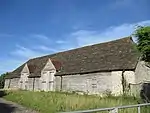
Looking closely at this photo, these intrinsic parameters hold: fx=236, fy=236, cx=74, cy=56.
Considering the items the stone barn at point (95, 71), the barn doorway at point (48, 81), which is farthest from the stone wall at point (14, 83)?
the barn doorway at point (48, 81)

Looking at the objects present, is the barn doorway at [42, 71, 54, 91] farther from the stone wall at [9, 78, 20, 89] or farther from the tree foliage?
the tree foliage

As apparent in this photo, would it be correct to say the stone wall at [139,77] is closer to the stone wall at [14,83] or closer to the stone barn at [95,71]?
the stone barn at [95,71]

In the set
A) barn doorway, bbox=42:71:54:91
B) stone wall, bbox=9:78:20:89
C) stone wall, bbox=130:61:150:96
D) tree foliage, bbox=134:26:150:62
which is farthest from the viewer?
stone wall, bbox=9:78:20:89

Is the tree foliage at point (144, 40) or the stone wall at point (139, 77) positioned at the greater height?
the tree foliage at point (144, 40)

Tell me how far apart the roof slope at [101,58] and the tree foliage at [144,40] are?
29.2ft

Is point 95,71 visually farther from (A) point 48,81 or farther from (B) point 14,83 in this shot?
(B) point 14,83

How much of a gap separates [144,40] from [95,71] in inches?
540

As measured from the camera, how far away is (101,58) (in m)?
30.5

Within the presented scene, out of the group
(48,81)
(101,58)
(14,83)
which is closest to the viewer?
(101,58)

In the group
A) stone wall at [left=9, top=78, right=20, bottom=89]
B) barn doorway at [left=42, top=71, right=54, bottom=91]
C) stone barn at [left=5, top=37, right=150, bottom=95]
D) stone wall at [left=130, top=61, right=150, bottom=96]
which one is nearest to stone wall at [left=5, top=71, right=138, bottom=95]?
stone barn at [left=5, top=37, right=150, bottom=95]

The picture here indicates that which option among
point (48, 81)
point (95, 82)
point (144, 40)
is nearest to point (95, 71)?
point (95, 82)

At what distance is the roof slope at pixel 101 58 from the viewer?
26.3 metres

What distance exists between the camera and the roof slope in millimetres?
26328

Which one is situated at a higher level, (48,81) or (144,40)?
(144,40)
